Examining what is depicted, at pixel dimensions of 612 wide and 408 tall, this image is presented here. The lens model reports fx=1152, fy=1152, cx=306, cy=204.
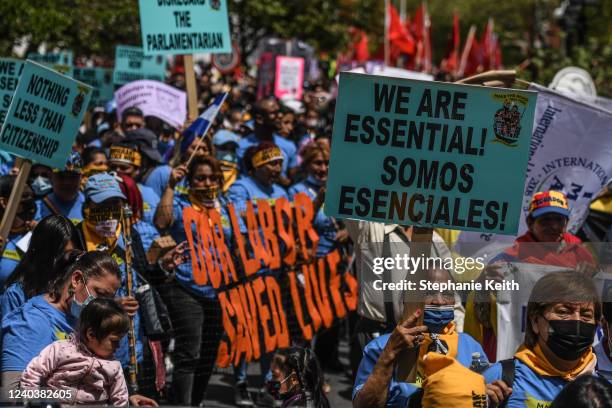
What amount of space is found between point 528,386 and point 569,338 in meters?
0.24

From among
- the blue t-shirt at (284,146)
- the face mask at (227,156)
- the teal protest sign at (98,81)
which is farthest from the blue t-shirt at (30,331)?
the teal protest sign at (98,81)

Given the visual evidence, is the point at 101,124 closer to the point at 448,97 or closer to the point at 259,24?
the point at 448,97

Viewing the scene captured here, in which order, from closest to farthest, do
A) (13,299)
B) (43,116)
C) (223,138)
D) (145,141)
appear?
(13,299) < (43,116) < (145,141) < (223,138)

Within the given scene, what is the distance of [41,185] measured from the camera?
8.27 metres

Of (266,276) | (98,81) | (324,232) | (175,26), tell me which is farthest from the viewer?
(98,81)

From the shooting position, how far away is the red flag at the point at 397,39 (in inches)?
992

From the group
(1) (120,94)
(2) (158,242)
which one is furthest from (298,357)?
(1) (120,94)

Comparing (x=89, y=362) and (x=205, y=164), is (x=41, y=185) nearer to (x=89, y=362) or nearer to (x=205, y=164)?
(x=205, y=164)

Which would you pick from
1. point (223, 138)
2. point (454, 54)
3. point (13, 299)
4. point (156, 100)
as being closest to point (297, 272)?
point (13, 299)

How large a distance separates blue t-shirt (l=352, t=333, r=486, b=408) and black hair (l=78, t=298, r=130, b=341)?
96 centimetres

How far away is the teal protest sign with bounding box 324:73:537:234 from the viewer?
450 centimetres

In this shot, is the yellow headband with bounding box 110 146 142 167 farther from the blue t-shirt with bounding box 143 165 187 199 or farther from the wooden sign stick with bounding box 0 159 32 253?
the wooden sign stick with bounding box 0 159 32 253

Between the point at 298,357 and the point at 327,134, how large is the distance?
6548 mm

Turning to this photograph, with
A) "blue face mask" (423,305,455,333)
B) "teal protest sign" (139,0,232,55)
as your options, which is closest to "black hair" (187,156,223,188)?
"teal protest sign" (139,0,232,55)
